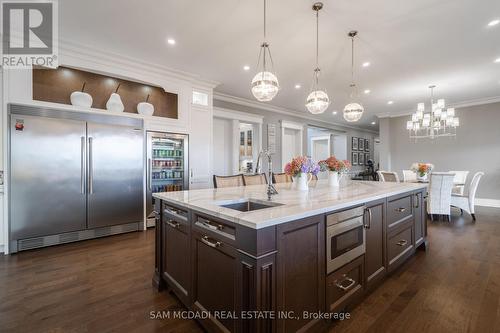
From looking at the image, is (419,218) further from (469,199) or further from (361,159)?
(361,159)

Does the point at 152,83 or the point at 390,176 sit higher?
the point at 152,83

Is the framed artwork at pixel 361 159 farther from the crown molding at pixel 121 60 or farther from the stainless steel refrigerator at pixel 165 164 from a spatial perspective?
the stainless steel refrigerator at pixel 165 164

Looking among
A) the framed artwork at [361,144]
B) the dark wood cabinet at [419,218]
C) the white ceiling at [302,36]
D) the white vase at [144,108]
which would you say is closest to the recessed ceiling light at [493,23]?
the white ceiling at [302,36]

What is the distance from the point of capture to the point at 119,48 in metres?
3.42

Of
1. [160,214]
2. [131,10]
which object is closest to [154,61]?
[131,10]

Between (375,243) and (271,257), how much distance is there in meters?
A: 1.33

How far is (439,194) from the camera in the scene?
4.55 m

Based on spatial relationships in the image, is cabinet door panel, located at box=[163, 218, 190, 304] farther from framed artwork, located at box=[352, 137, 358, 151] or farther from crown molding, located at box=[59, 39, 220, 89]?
framed artwork, located at box=[352, 137, 358, 151]

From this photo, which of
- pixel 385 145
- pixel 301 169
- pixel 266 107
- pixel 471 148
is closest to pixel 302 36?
pixel 301 169

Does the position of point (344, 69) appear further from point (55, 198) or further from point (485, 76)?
point (55, 198)

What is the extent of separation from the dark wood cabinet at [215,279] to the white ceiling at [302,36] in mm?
2432

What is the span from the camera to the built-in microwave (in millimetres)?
1587

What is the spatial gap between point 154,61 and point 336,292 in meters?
4.07

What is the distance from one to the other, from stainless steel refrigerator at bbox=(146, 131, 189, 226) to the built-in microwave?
3.32 m
